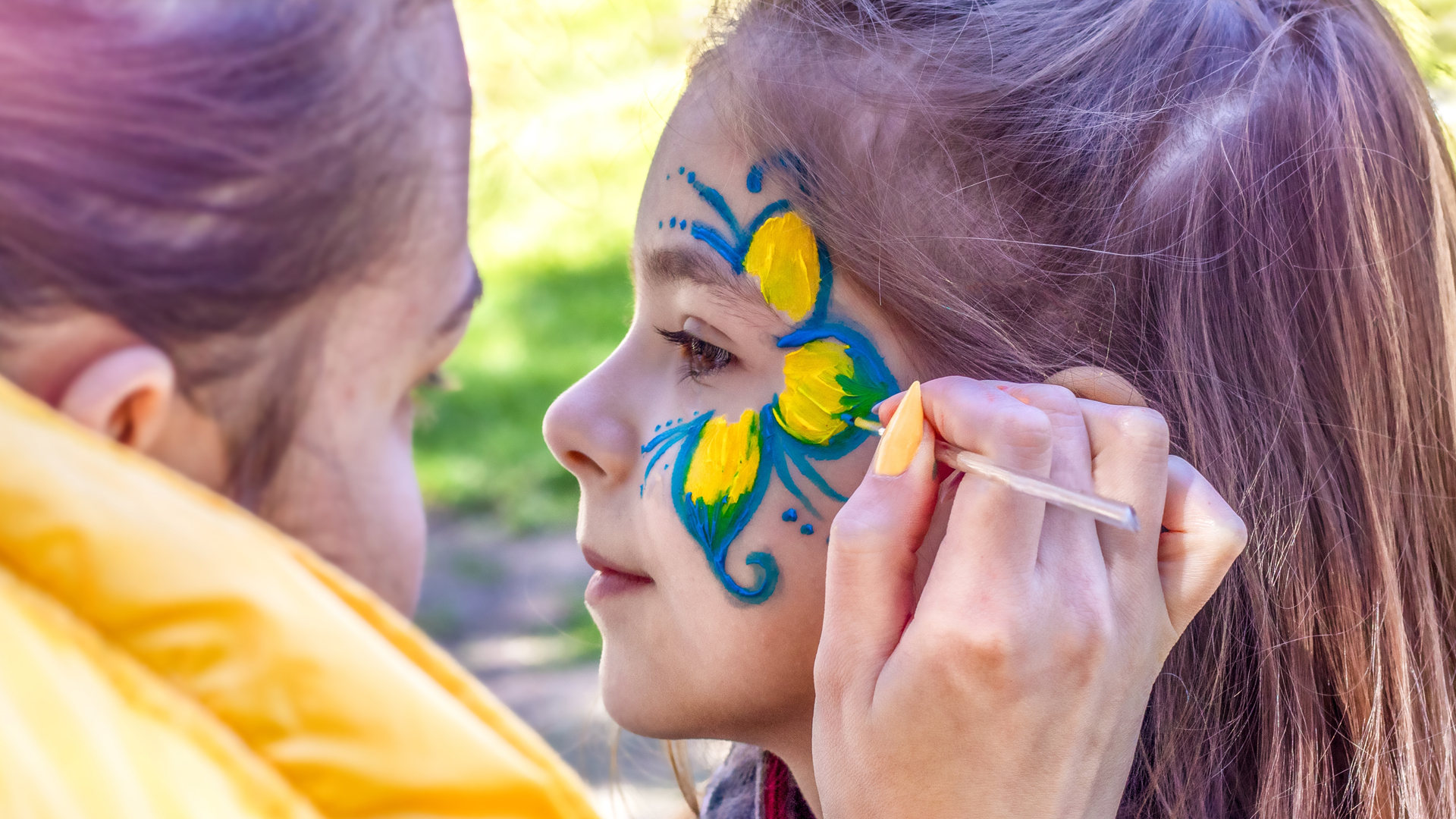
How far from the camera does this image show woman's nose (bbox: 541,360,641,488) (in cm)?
133

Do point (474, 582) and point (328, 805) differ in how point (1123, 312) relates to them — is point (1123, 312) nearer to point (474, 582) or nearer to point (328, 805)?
point (328, 805)

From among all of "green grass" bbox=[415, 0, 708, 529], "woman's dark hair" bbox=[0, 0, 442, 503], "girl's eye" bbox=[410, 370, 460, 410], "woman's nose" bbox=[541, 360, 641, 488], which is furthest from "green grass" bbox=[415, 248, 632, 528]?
"woman's dark hair" bbox=[0, 0, 442, 503]

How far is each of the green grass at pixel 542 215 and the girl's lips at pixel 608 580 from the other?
13.3 inches

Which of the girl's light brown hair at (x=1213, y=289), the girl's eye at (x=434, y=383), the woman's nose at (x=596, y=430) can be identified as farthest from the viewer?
the woman's nose at (x=596, y=430)

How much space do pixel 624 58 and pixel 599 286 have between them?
13.2ft

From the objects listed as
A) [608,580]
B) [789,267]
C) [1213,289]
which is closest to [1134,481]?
[1213,289]

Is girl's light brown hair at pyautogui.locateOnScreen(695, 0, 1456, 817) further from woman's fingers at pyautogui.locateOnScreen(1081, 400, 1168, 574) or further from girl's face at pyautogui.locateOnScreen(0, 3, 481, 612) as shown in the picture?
girl's face at pyautogui.locateOnScreen(0, 3, 481, 612)

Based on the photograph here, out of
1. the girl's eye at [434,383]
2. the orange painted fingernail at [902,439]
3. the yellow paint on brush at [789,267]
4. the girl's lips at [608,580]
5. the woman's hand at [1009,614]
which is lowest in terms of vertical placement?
the woman's hand at [1009,614]

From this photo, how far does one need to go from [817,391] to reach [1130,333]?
354 mm

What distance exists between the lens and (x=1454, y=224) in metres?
1.34

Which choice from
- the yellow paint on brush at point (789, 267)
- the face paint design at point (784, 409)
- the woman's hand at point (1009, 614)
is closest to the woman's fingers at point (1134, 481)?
the woman's hand at point (1009, 614)

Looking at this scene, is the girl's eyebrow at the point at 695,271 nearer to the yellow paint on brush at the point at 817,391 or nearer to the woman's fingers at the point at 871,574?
the yellow paint on brush at the point at 817,391

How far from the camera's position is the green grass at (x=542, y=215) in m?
1.42

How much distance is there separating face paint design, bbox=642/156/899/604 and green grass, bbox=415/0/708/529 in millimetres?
291
